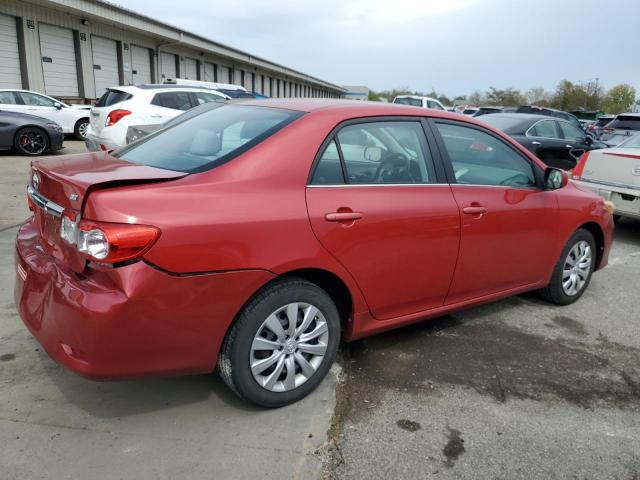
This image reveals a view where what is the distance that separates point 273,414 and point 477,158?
7.35 ft

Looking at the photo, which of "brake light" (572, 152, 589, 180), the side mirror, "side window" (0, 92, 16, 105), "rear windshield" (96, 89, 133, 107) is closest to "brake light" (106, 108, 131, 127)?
"rear windshield" (96, 89, 133, 107)

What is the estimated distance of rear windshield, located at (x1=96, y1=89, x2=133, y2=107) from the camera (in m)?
10.4

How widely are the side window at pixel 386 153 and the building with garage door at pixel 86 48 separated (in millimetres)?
17359

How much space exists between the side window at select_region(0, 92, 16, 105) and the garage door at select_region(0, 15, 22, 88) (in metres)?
4.18

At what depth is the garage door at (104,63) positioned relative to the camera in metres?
20.5

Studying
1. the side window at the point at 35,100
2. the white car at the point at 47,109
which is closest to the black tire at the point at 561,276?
the white car at the point at 47,109

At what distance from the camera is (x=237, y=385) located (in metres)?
2.68

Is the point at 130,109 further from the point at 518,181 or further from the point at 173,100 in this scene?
the point at 518,181

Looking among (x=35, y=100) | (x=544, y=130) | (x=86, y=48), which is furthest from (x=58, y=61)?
(x=544, y=130)

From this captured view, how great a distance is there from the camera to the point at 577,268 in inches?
181

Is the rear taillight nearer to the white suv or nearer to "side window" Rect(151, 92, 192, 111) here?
the white suv

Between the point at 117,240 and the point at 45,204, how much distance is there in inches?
28.8

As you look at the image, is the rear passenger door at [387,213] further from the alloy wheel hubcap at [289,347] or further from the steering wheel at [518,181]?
the steering wheel at [518,181]

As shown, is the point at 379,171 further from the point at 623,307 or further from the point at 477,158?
the point at 623,307
